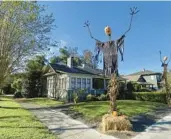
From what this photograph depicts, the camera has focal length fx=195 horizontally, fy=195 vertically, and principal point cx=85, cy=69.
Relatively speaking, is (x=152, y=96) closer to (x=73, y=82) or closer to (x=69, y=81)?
(x=73, y=82)

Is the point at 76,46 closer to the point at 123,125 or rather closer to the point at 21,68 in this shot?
the point at 21,68

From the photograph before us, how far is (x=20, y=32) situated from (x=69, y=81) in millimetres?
9517

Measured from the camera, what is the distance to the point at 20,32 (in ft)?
53.4

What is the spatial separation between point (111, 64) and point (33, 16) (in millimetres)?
9893

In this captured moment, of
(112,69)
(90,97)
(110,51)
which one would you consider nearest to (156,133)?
(112,69)

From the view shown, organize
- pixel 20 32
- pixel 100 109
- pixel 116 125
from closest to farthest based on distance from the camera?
pixel 116 125, pixel 100 109, pixel 20 32

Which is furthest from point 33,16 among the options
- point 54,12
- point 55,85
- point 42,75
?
point 42,75

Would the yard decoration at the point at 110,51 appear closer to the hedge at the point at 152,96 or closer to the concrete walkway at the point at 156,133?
the concrete walkway at the point at 156,133

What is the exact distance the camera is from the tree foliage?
14.7 meters

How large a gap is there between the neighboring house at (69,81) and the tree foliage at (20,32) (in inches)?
238

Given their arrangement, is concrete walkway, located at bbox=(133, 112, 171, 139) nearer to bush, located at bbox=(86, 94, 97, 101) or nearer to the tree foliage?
the tree foliage

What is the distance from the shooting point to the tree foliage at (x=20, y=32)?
1470 centimetres

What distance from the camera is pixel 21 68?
19.4 meters

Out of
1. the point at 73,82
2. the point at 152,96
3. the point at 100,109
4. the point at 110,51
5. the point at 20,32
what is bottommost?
the point at 100,109
